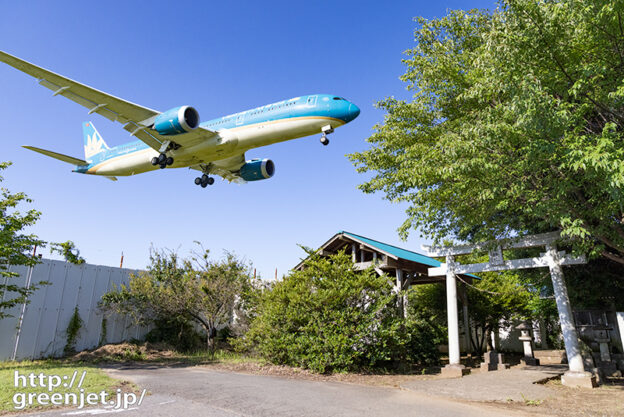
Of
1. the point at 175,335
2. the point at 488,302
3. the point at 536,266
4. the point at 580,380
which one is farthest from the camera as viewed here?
the point at 175,335

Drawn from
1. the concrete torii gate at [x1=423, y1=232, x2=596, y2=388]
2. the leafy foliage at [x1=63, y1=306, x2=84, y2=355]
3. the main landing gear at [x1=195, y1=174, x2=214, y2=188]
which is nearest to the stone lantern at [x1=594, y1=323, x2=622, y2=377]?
the concrete torii gate at [x1=423, y1=232, x2=596, y2=388]

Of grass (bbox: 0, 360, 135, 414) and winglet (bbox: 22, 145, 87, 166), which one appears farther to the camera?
winglet (bbox: 22, 145, 87, 166)

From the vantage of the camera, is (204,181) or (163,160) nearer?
(163,160)

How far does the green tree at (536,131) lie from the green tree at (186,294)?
28.3 feet

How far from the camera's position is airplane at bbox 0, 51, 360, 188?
11.3 metres

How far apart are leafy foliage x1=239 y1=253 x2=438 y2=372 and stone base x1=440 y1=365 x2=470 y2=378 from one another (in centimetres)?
128

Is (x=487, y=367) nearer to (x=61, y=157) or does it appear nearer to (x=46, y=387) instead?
(x=46, y=387)

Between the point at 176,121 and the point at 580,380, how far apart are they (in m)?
Result: 13.6

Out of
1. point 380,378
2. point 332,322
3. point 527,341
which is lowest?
point 380,378

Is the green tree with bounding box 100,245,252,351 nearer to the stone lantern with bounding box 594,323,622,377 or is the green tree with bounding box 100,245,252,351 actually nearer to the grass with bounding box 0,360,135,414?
the grass with bounding box 0,360,135,414

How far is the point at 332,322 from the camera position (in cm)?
1055

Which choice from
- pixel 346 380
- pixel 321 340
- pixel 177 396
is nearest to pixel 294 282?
pixel 321 340

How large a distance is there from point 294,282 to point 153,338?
31.4 feet

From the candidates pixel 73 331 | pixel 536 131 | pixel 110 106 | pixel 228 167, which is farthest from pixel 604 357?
pixel 73 331
